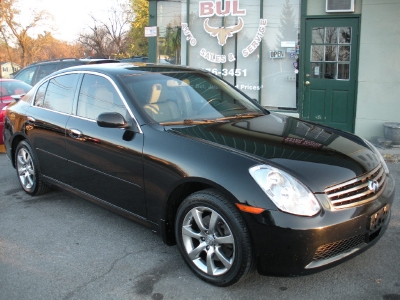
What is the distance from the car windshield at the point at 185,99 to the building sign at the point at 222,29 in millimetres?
5366

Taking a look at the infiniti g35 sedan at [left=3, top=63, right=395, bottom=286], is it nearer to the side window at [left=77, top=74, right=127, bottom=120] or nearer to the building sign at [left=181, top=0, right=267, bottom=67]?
the side window at [left=77, top=74, right=127, bottom=120]

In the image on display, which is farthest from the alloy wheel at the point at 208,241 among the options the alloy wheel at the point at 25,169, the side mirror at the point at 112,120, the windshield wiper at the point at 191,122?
the alloy wheel at the point at 25,169

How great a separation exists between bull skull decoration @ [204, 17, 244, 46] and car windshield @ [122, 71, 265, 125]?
5561 mm

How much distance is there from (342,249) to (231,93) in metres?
2.32

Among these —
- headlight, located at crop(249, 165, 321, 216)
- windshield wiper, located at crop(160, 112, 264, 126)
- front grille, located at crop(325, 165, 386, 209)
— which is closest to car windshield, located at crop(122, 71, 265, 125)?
windshield wiper, located at crop(160, 112, 264, 126)

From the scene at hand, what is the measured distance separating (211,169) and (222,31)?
299 inches

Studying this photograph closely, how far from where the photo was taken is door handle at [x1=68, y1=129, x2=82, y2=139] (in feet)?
14.4

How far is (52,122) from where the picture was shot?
482 centimetres

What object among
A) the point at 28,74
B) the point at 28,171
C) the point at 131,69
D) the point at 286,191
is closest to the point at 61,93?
the point at 131,69

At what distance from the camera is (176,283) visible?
133 inches

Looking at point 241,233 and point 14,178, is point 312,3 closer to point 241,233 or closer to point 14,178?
point 14,178

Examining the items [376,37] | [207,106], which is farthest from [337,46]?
[207,106]

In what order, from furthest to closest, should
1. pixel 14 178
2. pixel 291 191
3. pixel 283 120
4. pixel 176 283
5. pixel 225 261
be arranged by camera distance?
1. pixel 14 178
2. pixel 283 120
3. pixel 176 283
4. pixel 225 261
5. pixel 291 191

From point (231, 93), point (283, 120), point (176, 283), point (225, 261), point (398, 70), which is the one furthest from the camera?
point (398, 70)
